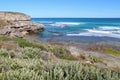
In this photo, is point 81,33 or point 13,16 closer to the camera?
point 81,33

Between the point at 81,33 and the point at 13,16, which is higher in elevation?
the point at 13,16

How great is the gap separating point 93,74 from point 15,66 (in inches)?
74.5

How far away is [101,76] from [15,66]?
207cm

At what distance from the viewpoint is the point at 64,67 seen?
19.5ft

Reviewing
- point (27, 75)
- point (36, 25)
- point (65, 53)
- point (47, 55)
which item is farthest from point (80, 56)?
point (36, 25)

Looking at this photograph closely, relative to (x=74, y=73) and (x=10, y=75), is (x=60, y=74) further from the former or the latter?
(x=10, y=75)

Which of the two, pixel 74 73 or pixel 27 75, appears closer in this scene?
pixel 27 75

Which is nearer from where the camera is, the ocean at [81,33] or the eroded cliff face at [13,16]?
the ocean at [81,33]

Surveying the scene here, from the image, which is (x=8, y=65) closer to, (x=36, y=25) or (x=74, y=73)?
(x=74, y=73)

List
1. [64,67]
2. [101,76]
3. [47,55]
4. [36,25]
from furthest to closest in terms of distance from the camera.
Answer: [36,25], [47,55], [64,67], [101,76]

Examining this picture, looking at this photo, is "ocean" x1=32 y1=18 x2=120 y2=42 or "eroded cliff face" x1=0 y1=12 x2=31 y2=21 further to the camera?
"eroded cliff face" x1=0 y1=12 x2=31 y2=21

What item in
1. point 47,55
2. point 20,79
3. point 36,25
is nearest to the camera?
point 20,79

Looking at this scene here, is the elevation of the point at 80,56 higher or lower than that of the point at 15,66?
lower

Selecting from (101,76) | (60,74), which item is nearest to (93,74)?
(101,76)
